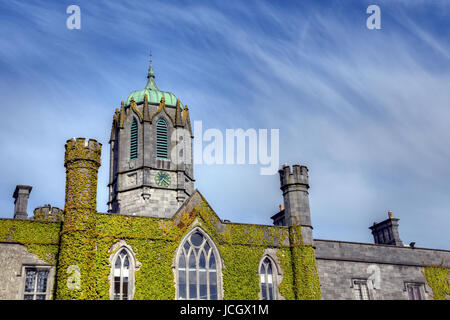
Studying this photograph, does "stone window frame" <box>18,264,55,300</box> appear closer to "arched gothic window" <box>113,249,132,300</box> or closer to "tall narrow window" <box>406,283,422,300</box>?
"arched gothic window" <box>113,249,132,300</box>

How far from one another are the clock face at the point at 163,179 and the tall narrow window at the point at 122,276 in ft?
35.6

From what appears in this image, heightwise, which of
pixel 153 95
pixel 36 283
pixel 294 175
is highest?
pixel 153 95

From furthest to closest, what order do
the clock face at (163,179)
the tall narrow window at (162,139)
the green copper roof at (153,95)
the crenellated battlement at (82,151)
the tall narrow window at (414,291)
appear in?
the green copper roof at (153,95), the tall narrow window at (162,139), the clock face at (163,179), the tall narrow window at (414,291), the crenellated battlement at (82,151)

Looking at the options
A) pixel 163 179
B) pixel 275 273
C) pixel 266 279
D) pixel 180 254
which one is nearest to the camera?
pixel 180 254

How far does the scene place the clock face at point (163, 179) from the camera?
38.1 meters

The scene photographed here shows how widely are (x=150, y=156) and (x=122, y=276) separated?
13.0m

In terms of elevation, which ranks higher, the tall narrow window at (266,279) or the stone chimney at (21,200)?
the stone chimney at (21,200)

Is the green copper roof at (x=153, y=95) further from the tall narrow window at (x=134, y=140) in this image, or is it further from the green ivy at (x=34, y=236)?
the green ivy at (x=34, y=236)

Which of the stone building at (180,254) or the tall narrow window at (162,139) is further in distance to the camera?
the tall narrow window at (162,139)

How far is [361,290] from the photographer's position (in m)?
31.9

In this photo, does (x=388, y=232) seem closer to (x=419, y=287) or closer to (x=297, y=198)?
(x=419, y=287)

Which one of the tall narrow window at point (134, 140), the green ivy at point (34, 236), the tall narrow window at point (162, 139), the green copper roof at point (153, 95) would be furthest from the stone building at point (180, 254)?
the green copper roof at point (153, 95)

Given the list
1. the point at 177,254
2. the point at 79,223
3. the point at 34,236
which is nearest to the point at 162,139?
the point at 177,254
